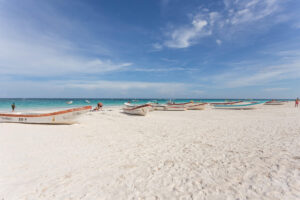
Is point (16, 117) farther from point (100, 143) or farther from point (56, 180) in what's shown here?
point (56, 180)

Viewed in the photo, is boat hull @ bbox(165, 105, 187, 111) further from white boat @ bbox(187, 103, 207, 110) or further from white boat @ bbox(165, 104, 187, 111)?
white boat @ bbox(187, 103, 207, 110)

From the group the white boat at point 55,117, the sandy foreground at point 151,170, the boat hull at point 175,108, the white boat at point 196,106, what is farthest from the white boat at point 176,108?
the sandy foreground at point 151,170

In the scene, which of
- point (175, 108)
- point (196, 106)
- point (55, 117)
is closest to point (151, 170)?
point (55, 117)

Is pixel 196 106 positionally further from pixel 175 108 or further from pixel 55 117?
pixel 55 117

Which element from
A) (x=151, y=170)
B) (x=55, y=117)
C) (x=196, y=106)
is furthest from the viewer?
(x=196, y=106)

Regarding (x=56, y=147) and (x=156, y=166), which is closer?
(x=156, y=166)

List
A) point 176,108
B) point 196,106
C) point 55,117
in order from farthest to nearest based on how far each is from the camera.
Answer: point 196,106, point 176,108, point 55,117

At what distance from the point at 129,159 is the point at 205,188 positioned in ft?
8.18

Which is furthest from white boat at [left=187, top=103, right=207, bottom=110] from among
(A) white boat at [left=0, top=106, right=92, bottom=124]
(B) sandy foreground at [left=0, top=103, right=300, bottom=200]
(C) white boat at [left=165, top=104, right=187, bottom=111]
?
(B) sandy foreground at [left=0, top=103, right=300, bottom=200]

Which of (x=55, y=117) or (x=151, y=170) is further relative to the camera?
(x=55, y=117)

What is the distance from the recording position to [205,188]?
3291 millimetres

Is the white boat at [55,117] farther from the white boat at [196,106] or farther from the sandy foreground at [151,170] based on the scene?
the white boat at [196,106]

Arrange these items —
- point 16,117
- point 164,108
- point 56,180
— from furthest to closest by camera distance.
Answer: point 164,108 < point 16,117 < point 56,180

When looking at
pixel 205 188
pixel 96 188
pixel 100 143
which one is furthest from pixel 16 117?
pixel 205 188
